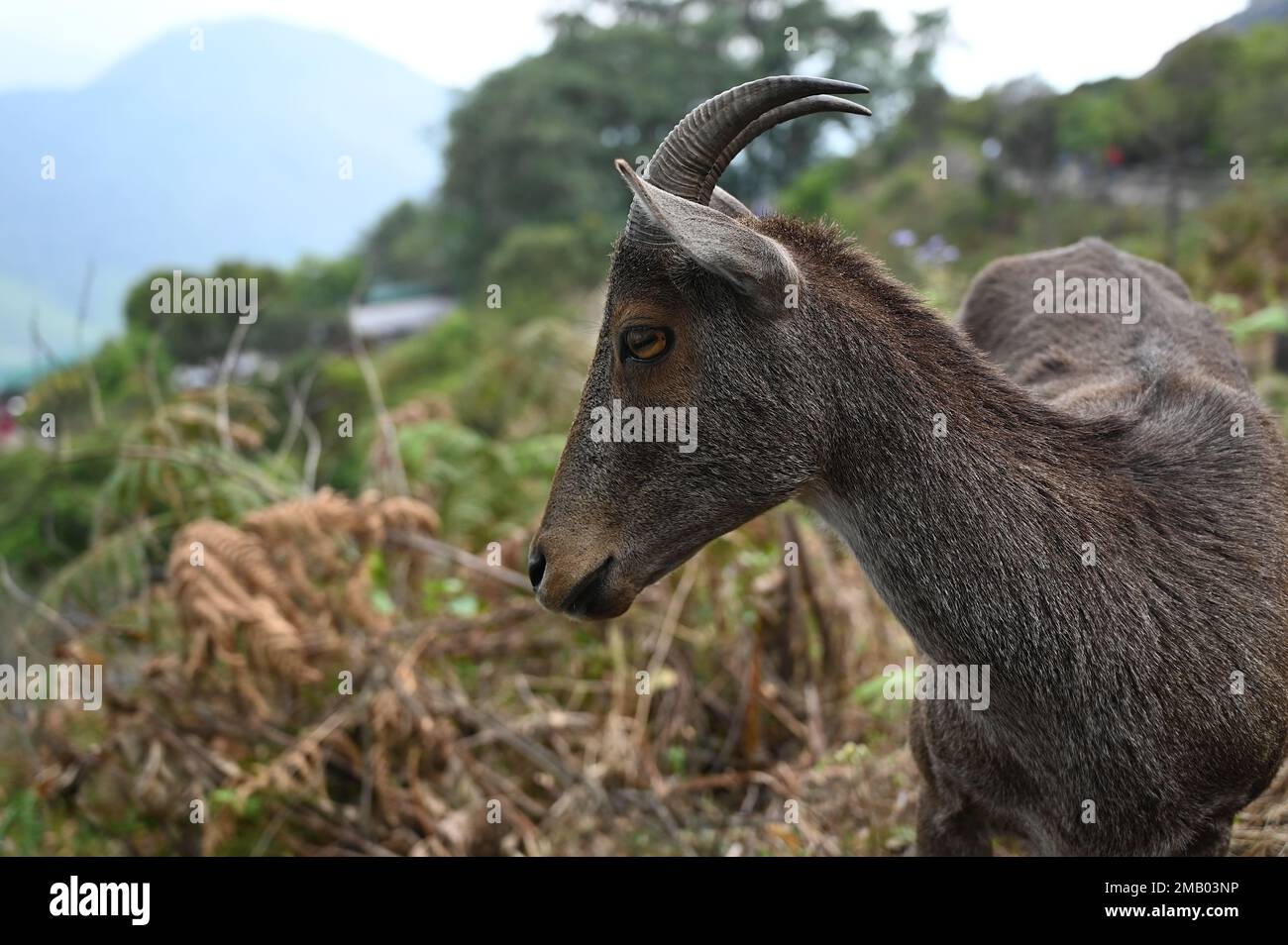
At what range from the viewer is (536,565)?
2943 millimetres

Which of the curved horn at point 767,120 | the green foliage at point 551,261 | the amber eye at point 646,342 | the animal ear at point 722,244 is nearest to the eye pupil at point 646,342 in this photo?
the amber eye at point 646,342

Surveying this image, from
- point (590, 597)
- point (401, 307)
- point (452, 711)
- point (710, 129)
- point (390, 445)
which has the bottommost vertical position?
point (452, 711)

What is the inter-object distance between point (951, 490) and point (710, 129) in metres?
1.15

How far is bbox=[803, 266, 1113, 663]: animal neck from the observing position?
9.04ft

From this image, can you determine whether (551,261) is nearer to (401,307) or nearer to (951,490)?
(401,307)

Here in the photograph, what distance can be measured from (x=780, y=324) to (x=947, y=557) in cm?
75

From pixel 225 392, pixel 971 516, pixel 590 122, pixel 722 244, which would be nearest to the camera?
pixel 722 244

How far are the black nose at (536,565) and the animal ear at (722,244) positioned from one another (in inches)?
35.9

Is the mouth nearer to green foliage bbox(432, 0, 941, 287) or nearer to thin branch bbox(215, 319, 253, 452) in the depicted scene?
thin branch bbox(215, 319, 253, 452)

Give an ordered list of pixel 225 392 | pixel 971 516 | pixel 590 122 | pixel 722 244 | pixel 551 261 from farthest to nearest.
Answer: pixel 590 122
pixel 551 261
pixel 225 392
pixel 971 516
pixel 722 244

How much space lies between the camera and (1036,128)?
14453 millimetres

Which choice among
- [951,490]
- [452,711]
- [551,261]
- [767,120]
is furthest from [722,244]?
[551,261]

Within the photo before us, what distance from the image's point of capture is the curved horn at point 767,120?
2861mm

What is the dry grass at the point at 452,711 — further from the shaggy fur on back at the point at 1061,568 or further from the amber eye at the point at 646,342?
the amber eye at the point at 646,342
